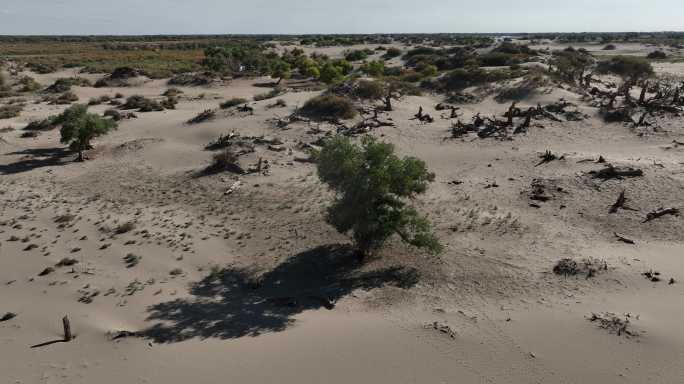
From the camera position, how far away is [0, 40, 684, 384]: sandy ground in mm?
12391

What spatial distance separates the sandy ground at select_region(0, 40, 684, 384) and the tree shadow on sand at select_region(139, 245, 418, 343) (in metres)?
0.07

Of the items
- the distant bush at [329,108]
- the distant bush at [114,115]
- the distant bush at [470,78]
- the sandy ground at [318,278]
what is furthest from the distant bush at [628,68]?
the distant bush at [114,115]

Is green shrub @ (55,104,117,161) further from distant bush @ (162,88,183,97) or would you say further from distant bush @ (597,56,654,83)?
distant bush @ (597,56,654,83)

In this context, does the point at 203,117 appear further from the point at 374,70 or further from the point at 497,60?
the point at 497,60

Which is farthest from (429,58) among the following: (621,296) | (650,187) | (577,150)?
(621,296)

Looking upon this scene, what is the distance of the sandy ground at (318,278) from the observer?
12391 mm

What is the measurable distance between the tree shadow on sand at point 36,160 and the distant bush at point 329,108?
17.5 meters

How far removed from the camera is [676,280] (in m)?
15.6

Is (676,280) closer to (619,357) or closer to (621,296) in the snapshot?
(621,296)

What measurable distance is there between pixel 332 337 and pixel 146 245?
10074 millimetres

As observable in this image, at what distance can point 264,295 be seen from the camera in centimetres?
1578

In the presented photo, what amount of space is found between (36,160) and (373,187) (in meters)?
25.7

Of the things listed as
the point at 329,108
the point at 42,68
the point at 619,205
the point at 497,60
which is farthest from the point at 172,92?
the point at 619,205

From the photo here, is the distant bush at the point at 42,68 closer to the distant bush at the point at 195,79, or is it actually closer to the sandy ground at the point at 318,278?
the distant bush at the point at 195,79
